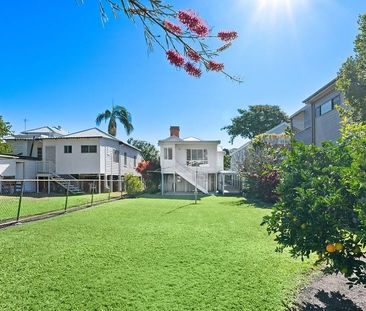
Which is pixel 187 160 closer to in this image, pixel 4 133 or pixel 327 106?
pixel 327 106

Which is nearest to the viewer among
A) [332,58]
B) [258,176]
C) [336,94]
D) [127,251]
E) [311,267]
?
[311,267]

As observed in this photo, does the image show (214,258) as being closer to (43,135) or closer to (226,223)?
(226,223)

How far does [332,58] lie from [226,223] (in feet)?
21.8

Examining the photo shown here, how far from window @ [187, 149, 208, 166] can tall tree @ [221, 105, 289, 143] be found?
25759 millimetres

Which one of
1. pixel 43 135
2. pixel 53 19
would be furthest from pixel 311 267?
pixel 43 135

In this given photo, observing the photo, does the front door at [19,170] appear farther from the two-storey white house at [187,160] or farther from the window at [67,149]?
the two-storey white house at [187,160]

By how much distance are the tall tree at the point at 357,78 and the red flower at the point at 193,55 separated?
6.46 metres

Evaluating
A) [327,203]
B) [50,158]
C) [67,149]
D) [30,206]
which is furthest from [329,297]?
[50,158]

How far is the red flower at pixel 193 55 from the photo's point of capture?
7.98ft

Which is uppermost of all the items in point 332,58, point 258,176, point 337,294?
point 332,58

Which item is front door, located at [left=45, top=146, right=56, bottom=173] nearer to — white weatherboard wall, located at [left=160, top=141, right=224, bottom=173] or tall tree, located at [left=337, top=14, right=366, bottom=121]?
white weatherboard wall, located at [left=160, top=141, right=224, bottom=173]

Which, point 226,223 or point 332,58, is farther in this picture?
point 226,223

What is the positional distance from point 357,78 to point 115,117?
37228 mm

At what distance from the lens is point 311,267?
633 cm
